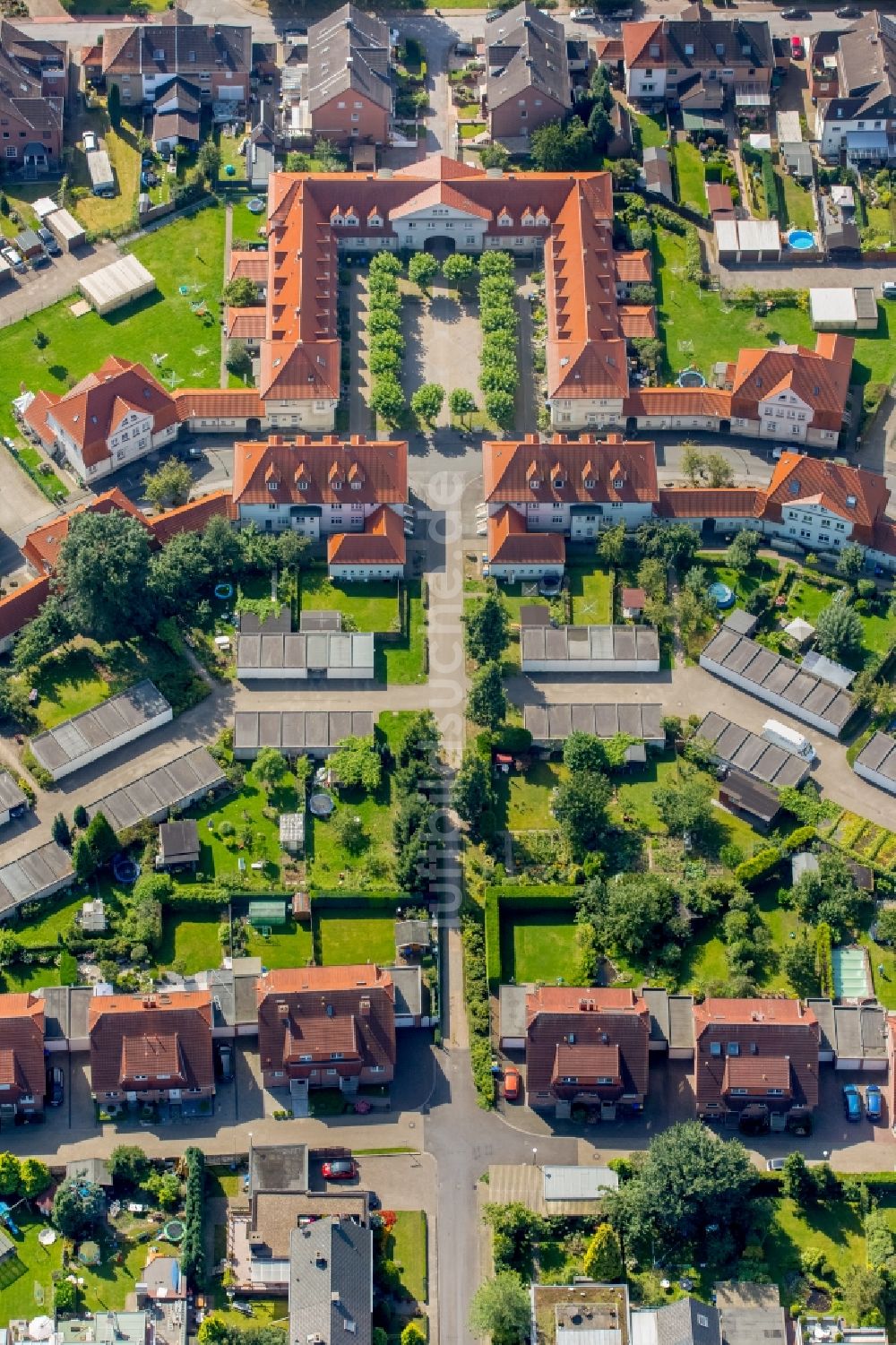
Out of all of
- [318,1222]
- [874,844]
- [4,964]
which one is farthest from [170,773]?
[874,844]

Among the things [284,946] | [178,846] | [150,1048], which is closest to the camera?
[150,1048]

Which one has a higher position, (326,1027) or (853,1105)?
(326,1027)

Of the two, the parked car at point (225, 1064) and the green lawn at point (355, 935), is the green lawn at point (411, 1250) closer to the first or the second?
the parked car at point (225, 1064)

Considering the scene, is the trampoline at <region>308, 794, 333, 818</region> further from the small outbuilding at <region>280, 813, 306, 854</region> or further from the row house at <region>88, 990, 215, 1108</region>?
the row house at <region>88, 990, 215, 1108</region>

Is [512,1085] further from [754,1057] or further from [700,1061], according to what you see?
[754,1057]

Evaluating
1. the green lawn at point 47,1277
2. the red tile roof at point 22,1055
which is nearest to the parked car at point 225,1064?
the red tile roof at point 22,1055

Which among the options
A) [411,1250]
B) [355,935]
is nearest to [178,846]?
[355,935]

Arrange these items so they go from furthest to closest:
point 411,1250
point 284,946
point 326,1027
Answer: point 284,946 < point 326,1027 < point 411,1250
